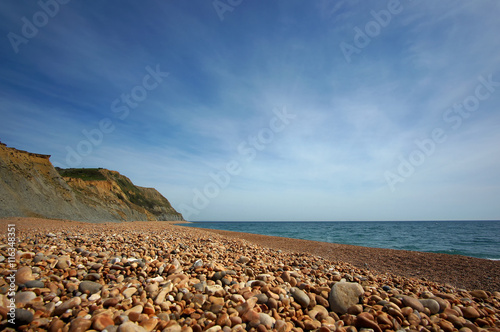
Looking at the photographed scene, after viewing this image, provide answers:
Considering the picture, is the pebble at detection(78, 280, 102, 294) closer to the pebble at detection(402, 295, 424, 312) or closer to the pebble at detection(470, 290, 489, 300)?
the pebble at detection(402, 295, 424, 312)

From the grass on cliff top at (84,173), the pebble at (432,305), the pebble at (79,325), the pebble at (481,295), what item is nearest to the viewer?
the pebble at (79,325)

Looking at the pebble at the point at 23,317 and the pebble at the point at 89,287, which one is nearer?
the pebble at the point at 23,317

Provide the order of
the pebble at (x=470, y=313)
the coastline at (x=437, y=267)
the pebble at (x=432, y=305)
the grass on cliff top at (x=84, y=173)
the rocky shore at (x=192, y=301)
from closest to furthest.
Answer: the rocky shore at (x=192, y=301) < the pebble at (x=470, y=313) < the pebble at (x=432, y=305) < the coastline at (x=437, y=267) < the grass on cliff top at (x=84, y=173)

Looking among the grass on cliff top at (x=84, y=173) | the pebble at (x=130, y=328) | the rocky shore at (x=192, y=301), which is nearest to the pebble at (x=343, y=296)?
the rocky shore at (x=192, y=301)

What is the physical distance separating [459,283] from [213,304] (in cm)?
925

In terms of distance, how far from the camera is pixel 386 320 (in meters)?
2.89

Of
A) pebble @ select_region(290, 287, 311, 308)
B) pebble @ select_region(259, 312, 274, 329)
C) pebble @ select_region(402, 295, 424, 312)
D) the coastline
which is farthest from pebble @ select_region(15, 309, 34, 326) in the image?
the coastline

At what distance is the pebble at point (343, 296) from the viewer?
3340 millimetres

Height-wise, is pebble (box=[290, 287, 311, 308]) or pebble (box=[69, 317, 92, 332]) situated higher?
pebble (box=[69, 317, 92, 332])

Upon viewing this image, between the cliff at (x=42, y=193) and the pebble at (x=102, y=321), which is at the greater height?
the cliff at (x=42, y=193)

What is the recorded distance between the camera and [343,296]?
137 inches

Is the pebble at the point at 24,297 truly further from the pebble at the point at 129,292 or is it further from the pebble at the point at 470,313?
the pebble at the point at 470,313

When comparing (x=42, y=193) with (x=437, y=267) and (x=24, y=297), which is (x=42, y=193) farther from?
(x=437, y=267)

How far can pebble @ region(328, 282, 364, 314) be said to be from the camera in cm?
334
